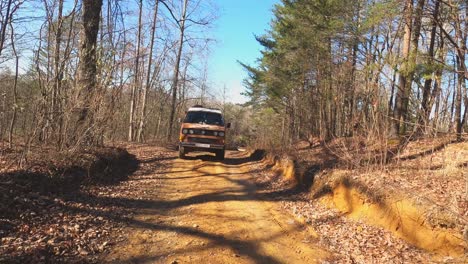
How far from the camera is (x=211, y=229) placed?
5746 millimetres

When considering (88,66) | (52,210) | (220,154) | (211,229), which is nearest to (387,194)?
(211,229)

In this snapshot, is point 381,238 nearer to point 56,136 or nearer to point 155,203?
point 155,203

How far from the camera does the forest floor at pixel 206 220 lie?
4613 mm

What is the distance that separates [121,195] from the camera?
24.4 feet

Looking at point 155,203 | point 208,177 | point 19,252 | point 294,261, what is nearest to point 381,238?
point 294,261

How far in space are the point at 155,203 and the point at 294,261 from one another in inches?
140

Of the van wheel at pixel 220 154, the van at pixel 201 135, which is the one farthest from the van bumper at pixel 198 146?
the van wheel at pixel 220 154

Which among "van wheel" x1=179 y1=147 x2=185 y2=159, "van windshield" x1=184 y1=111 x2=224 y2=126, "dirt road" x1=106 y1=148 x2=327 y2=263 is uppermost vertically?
"van windshield" x1=184 y1=111 x2=224 y2=126

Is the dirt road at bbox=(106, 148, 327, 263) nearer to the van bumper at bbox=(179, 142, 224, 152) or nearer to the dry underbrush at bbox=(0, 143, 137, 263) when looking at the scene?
the dry underbrush at bbox=(0, 143, 137, 263)

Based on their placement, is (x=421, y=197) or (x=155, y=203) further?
(x=155, y=203)

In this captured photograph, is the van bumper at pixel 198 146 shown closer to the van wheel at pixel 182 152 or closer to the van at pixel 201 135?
the van at pixel 201 135

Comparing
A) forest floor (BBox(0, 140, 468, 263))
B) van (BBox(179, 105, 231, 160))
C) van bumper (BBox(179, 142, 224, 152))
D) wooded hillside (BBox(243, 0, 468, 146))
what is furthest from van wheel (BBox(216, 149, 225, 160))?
forest floor (BBox(0, 140, 468, 263))

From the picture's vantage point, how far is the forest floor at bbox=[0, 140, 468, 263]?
4613 mm

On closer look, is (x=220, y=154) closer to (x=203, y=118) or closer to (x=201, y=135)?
(x=201, y=135)
